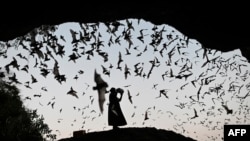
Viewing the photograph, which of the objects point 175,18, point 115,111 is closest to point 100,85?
point 175,18

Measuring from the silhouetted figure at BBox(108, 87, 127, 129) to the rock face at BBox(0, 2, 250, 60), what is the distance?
6806 mm

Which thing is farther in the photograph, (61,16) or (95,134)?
(95,134)

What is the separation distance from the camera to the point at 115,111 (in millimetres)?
16469

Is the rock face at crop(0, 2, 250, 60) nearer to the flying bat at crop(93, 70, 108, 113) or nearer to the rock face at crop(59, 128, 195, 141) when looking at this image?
the flying bat at crop(93, 70, 108, 113)

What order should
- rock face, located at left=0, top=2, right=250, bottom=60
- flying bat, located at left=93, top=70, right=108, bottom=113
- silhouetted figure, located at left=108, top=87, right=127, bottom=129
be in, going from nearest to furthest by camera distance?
rock face, located at left=0, top=2, right=250, bottom=60 → flying bat, located at left=93, top=70, right=108, bottom=113 → silhouetted figure, located at left=108, top=87, right=127, bottom=129

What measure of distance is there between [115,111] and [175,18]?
294 inches

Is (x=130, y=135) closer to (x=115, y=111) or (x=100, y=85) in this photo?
(x=115, y=111)

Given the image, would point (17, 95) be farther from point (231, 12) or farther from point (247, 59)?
point (231, 12)

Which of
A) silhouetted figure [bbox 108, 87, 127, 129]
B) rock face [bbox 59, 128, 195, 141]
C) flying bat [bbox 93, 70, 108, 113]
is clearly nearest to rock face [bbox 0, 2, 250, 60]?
flying bat [bbox 93, 70, 108, 113]

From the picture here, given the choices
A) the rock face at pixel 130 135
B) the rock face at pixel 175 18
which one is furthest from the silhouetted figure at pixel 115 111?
the rock face at pixel 175 18

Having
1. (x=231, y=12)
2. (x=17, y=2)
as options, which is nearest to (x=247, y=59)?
(x=231, y=12)

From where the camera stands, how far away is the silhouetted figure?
16219 mm

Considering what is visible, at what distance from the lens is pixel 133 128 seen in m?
16.7

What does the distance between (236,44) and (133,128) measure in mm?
8061
